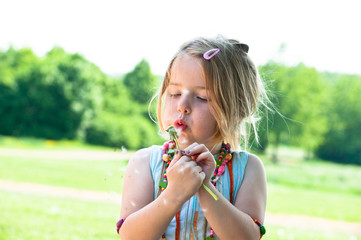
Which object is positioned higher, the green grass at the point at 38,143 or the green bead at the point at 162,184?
the green bead at the point at 162,184

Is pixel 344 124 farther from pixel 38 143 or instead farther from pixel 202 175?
pixel 202 175

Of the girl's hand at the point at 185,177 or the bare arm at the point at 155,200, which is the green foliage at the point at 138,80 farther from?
the girl's hand at the point at 185,177

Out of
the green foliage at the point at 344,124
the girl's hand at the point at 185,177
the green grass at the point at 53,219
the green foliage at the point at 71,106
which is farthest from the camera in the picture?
the green foliage at the point at 344,124

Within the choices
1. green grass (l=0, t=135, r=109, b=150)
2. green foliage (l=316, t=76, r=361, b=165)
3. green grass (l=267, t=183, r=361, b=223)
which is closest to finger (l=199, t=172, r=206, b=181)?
green grass (l=267, t=183, r=361, b=223)

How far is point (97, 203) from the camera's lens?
7.08 meters

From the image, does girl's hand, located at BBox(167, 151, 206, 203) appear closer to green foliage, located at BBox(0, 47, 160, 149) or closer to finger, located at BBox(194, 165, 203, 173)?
finger, located at BBox(194, 165, 203, 173)

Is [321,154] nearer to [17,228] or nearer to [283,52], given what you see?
[283,52]

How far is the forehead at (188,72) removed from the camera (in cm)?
110

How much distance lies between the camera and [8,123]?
11.3 metres

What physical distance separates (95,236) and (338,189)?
10088mm

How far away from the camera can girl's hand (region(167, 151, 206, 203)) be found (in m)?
0.94

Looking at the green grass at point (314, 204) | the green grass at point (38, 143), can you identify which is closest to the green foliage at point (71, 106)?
the green grass at point (38, 143)

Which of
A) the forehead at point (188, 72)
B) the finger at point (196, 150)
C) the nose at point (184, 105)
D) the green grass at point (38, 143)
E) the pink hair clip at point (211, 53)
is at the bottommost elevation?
the green grass at point (38, 143)

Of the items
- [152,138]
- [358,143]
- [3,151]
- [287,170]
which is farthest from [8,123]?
[358,143]
